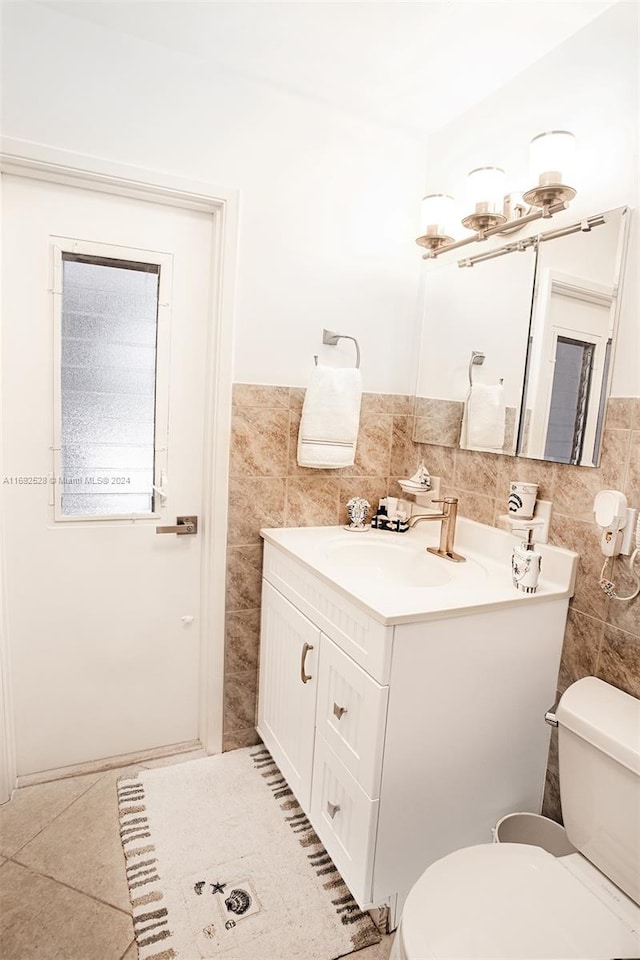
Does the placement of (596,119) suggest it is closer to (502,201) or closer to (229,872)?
(502,201)

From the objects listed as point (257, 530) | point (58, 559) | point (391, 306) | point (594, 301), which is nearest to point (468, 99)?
point (391, 306)

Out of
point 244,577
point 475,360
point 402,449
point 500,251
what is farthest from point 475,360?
point 244,577

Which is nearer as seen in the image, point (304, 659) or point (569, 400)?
point (569, 400)

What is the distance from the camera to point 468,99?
5.95 ft

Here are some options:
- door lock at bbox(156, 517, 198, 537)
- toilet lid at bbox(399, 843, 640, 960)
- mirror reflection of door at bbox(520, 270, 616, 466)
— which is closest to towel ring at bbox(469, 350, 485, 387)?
mirror reflection of door at bbox(520, 270, 616, 466)

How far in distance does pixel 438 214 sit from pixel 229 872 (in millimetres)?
2174

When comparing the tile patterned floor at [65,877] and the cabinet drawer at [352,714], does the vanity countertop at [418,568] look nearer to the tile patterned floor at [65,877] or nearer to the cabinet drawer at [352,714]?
the cabinet drawer at [352,714]

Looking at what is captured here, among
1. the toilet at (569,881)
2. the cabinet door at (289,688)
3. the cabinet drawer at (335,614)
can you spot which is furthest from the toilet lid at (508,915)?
the cabinet door at (289,688)

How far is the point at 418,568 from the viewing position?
5.97 feet

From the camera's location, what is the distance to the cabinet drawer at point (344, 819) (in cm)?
131

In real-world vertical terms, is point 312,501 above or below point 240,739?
above

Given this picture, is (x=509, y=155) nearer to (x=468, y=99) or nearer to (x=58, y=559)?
(x=468, y=99)

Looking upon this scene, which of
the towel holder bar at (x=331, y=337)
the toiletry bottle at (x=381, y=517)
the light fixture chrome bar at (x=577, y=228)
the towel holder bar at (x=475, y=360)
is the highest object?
the light fixture chrome bar at (x=577, y=228)

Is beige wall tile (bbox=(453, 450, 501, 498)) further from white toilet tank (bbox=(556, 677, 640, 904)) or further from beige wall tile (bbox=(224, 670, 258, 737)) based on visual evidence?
beige wall tile (bbox=(224, 670, 258, 737))
